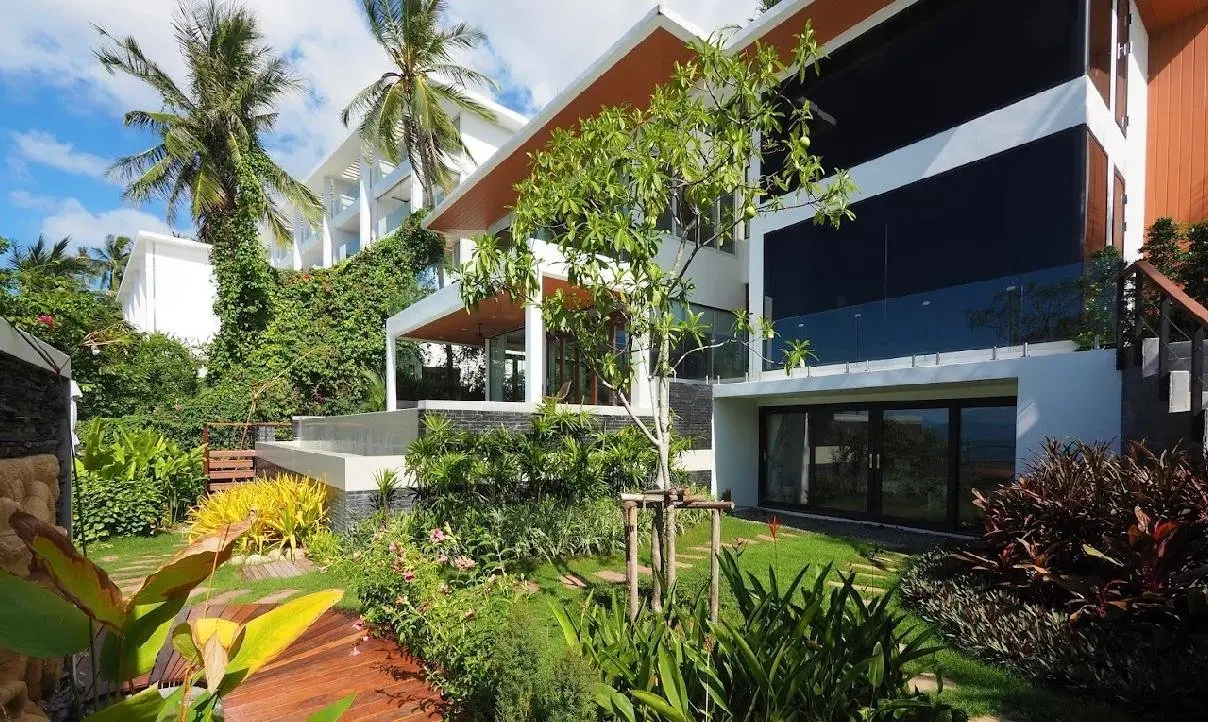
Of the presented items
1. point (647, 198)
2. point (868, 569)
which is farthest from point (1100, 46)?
point (647, 198)

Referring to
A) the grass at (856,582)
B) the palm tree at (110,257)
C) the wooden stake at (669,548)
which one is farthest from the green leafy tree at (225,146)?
the palm tree at (110,257)

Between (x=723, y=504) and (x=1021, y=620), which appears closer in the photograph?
(x=723, y=504)

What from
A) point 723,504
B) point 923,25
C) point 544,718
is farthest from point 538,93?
point 544,718

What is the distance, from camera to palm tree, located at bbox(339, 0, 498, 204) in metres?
18.4

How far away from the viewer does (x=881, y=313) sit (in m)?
9.77

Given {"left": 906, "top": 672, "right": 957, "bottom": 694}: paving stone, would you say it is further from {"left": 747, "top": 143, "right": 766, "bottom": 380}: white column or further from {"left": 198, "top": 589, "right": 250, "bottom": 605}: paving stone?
{"left": 747, "top": 143, "right": 766, "bottom": 380}: white column

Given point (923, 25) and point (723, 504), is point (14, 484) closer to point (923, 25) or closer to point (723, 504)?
point (723, 504)

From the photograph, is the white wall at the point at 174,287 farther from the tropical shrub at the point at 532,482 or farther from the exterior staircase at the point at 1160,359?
the exterior staircase at the point at 1160,359

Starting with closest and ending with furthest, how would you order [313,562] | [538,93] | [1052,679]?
[1052,679] → [313,562] → [538,93]

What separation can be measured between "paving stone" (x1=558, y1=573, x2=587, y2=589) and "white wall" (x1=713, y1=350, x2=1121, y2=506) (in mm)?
5786

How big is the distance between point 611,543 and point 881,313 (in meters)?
5.87

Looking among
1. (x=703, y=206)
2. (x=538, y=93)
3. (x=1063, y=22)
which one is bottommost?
(x=703, y=206)

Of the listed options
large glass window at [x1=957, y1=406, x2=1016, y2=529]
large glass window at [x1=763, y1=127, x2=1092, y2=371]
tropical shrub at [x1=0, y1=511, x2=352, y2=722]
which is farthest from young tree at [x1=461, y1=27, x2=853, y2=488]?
large glass window at [x1=957, y1=406, x2=1016, y2=529]

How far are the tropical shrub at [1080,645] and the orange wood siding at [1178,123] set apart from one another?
27.7 feet
